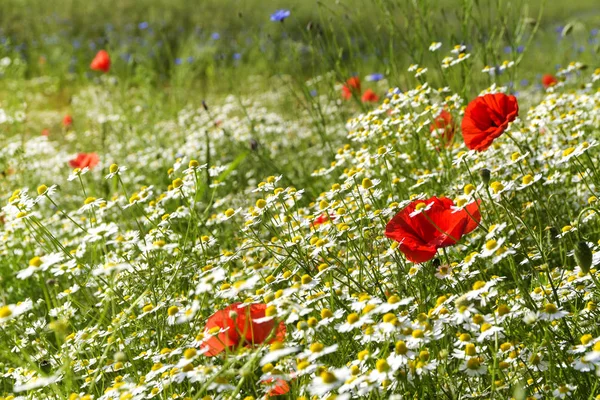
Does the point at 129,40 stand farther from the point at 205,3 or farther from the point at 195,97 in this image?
the point at 195,97

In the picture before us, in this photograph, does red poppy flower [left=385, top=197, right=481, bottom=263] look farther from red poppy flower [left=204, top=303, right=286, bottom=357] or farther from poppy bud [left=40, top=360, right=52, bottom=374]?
poppy bud [left=40, top=360, right=52, bottom=374]

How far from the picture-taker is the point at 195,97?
698cm

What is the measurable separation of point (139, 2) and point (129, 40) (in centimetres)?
358

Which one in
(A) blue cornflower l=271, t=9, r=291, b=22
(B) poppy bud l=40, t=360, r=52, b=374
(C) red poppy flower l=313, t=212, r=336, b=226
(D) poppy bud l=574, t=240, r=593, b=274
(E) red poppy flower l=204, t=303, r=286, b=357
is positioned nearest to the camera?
(D) poppy bud l=574, t=240, r=593, b=274

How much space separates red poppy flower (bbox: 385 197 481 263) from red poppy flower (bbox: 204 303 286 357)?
34 centimetres

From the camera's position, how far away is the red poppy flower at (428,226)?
5.20 feet

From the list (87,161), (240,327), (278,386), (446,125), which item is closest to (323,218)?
(240,327)

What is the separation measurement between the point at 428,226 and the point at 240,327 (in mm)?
512

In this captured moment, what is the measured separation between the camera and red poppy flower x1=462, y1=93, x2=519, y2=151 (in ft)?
6.51

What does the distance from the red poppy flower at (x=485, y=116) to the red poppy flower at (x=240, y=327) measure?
82cm

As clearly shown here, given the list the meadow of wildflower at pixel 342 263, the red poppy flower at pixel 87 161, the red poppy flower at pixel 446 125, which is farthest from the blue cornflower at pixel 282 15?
the red poppy flower at pixel 87 161

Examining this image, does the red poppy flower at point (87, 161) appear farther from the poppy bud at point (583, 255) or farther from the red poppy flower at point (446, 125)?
the poppy bud at point (583, 255)

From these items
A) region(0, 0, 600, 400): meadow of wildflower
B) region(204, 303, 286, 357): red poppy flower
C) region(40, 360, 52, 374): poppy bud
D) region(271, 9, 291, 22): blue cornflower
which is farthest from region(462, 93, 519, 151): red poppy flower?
region(271, 9, 291, 22): blue cornflower

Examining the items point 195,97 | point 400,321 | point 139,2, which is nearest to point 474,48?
point 400,321
